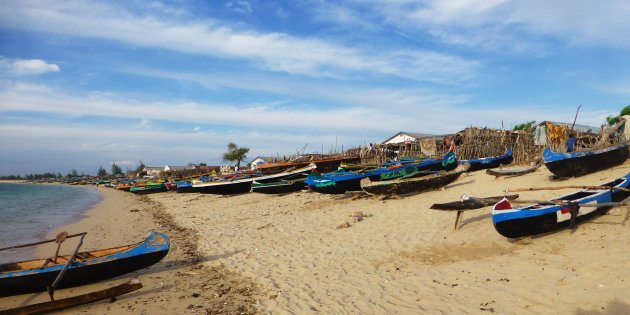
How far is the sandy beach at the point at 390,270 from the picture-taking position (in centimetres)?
489

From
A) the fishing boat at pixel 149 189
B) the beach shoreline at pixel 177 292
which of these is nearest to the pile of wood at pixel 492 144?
the beach shoreline at pixel 177 292

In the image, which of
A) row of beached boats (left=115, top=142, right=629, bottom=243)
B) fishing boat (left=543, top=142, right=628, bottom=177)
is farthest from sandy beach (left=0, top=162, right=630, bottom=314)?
fishing boat (left=543, top=142, right=628, bottom=177)

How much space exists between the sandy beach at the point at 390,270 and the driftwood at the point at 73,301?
175 millimetres

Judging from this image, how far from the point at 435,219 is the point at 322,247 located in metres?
3.08

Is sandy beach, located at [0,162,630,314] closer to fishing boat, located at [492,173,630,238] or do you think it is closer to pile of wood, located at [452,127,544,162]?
fishing boat, located at [492,173,630,238]

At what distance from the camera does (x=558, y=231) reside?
23.1 feet

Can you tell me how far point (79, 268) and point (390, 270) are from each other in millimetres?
5204

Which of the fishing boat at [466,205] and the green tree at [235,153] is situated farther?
the green tree at [235,153]

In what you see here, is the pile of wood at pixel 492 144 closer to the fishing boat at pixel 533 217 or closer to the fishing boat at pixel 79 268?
the fishing boat at pixel 533 217

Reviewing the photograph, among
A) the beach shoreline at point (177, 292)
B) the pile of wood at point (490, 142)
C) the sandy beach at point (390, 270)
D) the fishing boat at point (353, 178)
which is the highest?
the pile of wood at point (490, 142)

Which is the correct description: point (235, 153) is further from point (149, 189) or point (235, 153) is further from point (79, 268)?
point (79, 268)

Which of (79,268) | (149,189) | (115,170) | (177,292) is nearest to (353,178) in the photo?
(177,292)

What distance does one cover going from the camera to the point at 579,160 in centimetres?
1209

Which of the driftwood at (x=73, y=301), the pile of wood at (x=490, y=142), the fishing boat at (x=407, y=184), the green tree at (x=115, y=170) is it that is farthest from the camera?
the green tree at (x=115, y=170)
